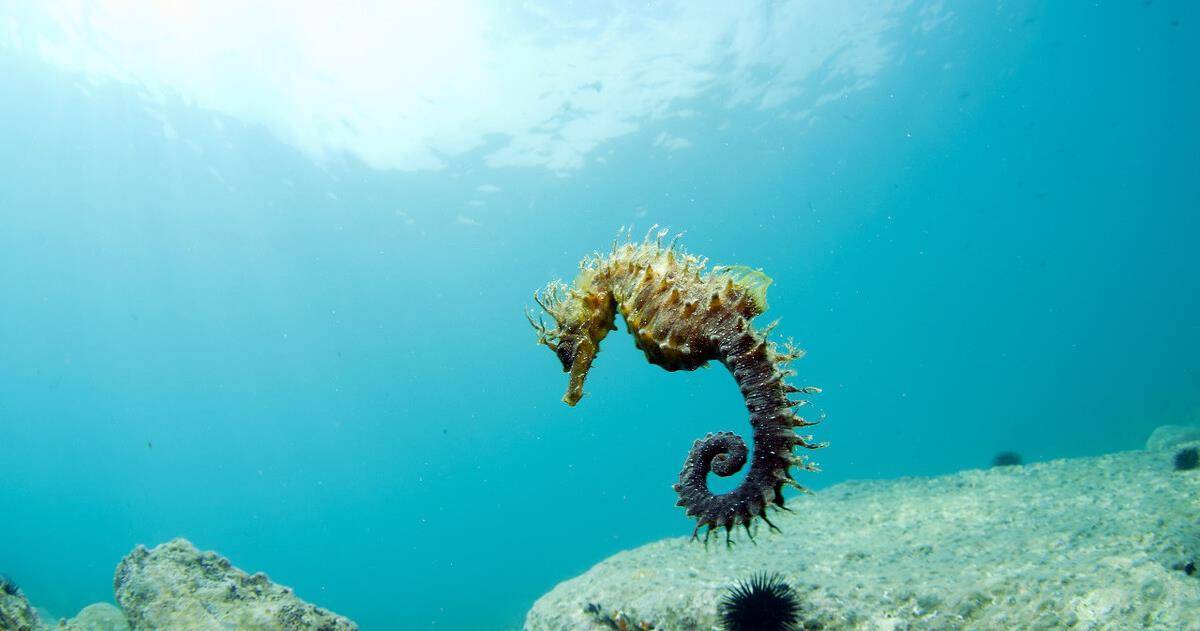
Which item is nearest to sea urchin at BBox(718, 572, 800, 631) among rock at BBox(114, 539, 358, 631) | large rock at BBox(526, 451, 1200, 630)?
large rock at BBox(526, 451, 1200, 630)

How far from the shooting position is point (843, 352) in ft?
353

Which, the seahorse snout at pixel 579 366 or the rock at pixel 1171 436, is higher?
the rock at pixel 1171 436

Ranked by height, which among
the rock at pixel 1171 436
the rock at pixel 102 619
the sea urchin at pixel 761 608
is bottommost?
the sea urchin at pixel 761 608

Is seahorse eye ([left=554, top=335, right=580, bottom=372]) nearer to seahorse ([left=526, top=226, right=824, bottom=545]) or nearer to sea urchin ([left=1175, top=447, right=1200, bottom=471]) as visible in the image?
seahorse ([left=526, top=226, right=824, bottom=545])

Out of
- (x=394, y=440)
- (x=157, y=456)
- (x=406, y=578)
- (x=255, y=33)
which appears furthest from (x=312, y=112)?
(x=157, y=456)

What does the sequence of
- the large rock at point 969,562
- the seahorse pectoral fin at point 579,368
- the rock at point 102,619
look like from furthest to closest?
the rock at point 102,619
the large rock at point 969,562
the seahorse pectoral fin at point 579,368

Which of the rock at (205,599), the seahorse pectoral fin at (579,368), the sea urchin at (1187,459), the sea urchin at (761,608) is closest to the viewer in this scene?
the seahorse pectoral fin at (579,368)

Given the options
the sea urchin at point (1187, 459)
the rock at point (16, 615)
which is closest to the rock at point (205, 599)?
the rock at point (16, 615)

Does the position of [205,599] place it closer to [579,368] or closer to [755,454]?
[579,368]

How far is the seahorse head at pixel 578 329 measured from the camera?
145 inches

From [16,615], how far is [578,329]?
4.91m

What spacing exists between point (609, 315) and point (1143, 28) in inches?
2414

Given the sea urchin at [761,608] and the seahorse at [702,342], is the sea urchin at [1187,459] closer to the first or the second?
the sea urchin at [761,608]

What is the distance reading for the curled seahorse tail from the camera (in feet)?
8.46
